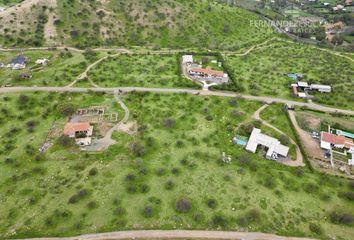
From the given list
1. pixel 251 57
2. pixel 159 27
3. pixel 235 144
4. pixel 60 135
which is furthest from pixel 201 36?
pixel 60 135

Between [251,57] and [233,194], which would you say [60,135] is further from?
[251,57]

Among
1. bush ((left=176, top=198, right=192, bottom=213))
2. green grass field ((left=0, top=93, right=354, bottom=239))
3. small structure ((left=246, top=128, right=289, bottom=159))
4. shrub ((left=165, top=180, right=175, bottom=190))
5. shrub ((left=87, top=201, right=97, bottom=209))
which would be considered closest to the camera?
green grass field ((left=0, top=93, right=354, bottom=239))

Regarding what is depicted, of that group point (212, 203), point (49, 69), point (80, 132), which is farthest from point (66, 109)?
point (212, 203)

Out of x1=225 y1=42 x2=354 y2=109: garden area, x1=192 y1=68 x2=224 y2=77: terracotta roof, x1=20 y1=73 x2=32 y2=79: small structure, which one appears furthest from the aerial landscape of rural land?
x1=225 y1=42 x2=354 y2=109: garden area

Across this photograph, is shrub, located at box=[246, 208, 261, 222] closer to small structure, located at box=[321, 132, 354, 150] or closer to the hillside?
small structure, located at box=[321, 132, 354, 150]

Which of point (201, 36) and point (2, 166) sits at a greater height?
point (201, 36)

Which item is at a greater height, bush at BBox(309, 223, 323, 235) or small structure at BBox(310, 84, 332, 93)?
small structure at BBox(310, 84, 332, 93)
